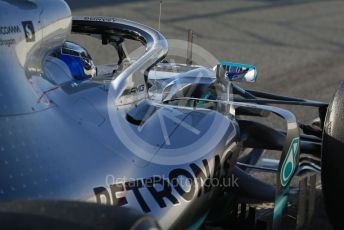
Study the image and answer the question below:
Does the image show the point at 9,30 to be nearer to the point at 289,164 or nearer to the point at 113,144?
the point at 113,144

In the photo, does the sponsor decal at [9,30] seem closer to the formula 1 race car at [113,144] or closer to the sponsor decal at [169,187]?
the formula 1 race car at [113,144]

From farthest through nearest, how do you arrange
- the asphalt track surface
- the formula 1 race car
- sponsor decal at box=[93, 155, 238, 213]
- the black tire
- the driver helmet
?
the asphalt track surface → the black tire → the driver helmet → sponsor decal at box=[93, 155, 238, 213] → the formula 1 race car

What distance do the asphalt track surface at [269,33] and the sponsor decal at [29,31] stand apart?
3.22 meters

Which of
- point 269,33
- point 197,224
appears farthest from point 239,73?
point 269,33

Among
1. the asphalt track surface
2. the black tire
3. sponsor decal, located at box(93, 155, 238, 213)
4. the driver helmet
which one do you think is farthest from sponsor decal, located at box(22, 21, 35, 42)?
the asphalt track surface

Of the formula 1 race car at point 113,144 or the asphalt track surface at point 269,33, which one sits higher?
the formula 1 race car at point 113,144

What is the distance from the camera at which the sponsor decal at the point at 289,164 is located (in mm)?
2930

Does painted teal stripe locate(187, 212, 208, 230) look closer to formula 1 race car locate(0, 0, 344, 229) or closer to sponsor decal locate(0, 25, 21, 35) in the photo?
formula 1 race car locate(0, 0, 344, 229)

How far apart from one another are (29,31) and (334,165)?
1.44 m

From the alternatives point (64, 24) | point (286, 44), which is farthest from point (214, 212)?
point (286, 44)

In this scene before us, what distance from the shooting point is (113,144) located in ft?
8.27

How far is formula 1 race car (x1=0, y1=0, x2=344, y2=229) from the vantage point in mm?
2289

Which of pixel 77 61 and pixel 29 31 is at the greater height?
pixel 29 31

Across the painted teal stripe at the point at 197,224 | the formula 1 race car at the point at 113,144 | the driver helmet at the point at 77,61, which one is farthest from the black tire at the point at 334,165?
the driver helmet at the point at 77,61
